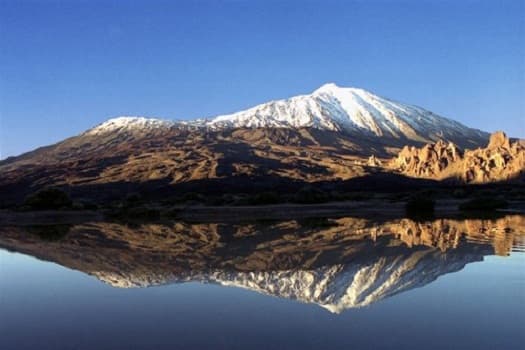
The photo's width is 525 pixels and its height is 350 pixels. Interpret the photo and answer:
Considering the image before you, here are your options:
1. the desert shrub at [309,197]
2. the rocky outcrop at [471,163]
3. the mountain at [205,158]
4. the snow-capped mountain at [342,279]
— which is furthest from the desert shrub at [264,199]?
the rocky outcrop at [471,163]

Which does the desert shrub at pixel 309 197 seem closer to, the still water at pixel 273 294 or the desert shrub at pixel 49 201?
the desert shrub at pixel 49 201

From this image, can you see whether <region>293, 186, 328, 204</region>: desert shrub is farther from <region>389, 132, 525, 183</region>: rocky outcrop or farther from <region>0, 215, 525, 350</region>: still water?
<region>389, 132, 525, 183</region>: rocky outcrop

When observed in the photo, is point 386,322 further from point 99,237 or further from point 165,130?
point 165,130

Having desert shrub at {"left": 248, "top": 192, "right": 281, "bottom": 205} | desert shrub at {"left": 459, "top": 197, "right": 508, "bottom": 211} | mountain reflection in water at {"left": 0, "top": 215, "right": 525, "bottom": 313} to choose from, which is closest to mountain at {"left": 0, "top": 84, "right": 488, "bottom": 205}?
desert shrub at {"left": 248, "top": 192, "right": 281, "bottom": 205}

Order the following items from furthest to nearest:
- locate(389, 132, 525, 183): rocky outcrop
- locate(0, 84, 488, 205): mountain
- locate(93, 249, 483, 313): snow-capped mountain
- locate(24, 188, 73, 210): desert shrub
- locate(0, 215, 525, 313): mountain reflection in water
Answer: locate(0, 84, 488, 205): mountain
locate(389, 132, 525, 183): rocky outcrop
locate(24, 188, 73, 210): desert shrub
locate(0, 215, 525, 313): mountain reflection in water
locate(93, 249, 483, 313): snow-capped mountain

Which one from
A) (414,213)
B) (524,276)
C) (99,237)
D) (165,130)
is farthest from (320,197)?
(165,130)

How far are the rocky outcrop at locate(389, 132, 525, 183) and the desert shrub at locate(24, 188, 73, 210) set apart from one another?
54.2 m

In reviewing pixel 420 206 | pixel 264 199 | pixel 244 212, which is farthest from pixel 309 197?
pixel 420 206

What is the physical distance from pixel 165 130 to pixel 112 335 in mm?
184300

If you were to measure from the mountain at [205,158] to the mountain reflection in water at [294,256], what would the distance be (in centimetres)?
5613

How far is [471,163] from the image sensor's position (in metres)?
81.6

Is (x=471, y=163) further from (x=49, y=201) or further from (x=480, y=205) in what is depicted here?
(x=49, y=201)

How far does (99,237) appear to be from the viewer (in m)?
25.2

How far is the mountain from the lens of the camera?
306 ft
